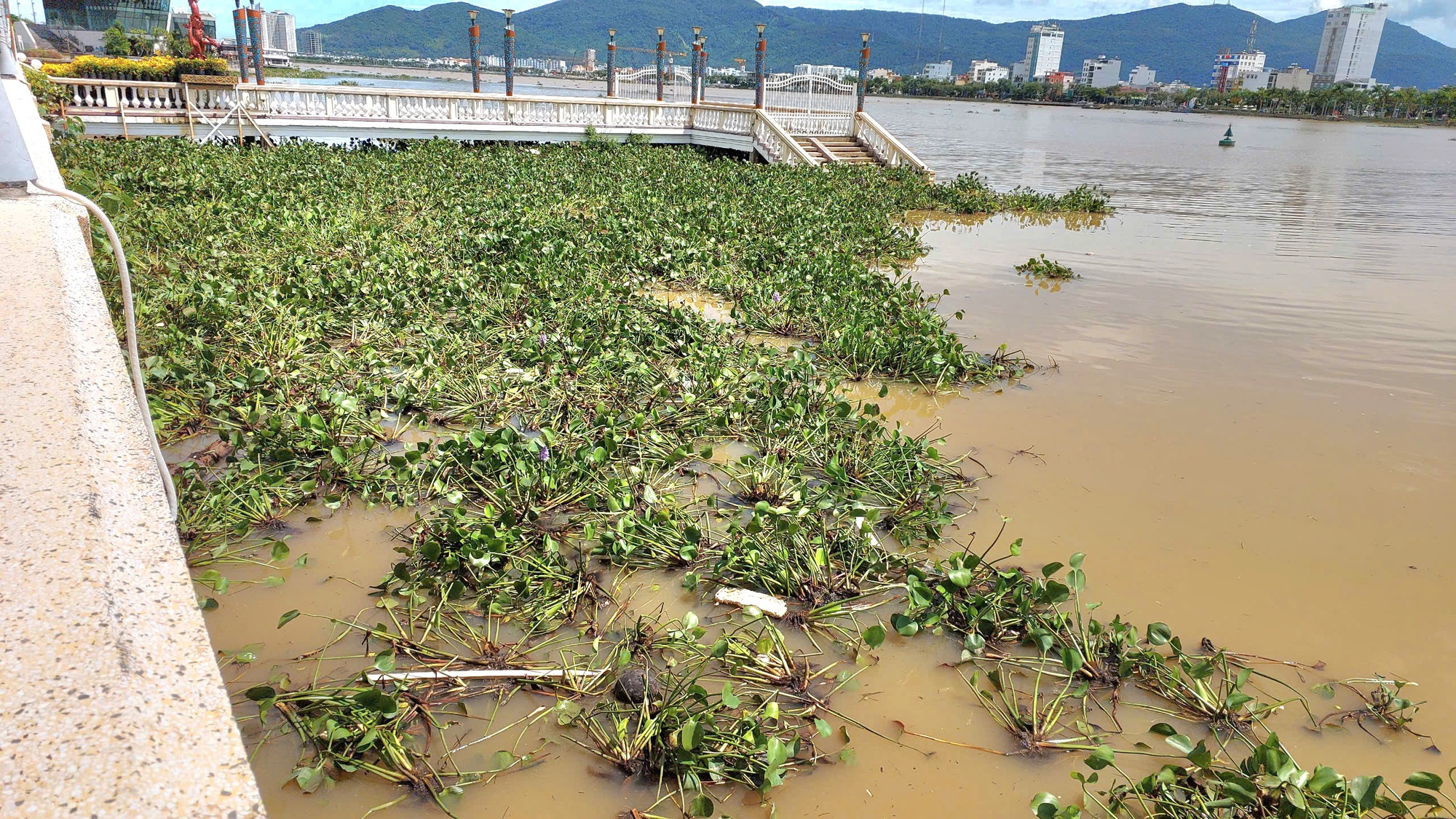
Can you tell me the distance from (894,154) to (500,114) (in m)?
9.99

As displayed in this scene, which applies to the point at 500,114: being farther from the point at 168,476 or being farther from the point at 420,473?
the point at 168,476

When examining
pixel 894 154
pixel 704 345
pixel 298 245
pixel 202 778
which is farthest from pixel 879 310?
pixel 894 154

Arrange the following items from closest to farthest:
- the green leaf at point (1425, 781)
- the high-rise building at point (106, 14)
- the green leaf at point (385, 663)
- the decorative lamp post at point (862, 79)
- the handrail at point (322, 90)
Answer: the green leaf at point (1425, 781)
the green leaf at point (385, 663)
the handrail at point (322, 90)
the decorative lamp post at point (862, 79)
the high-rise building at point (106, 14)

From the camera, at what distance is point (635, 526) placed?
393cm

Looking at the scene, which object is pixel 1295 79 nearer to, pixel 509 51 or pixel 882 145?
pixel 882 145

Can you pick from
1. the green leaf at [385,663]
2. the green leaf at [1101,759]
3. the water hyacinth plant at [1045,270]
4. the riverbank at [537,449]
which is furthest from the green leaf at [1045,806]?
the water hyacinth plant at [1045,270]

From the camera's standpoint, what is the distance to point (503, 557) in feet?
12.1

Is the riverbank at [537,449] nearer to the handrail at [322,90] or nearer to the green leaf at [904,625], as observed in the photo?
the green leaf at [904,625]

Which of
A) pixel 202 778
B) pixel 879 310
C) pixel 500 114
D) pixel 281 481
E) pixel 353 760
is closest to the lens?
pixel 202 778

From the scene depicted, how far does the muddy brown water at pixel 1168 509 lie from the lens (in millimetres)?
2795

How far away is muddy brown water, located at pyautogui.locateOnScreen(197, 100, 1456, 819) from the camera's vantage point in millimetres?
2795

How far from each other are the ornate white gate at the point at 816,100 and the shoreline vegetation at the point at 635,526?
53.8 feet

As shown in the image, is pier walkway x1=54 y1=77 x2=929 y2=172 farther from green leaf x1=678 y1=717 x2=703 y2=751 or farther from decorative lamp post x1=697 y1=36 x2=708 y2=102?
green leaf x1=678 y1=717 x2=703 y2=751

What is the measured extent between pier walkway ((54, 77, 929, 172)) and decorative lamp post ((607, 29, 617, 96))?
5.41m
